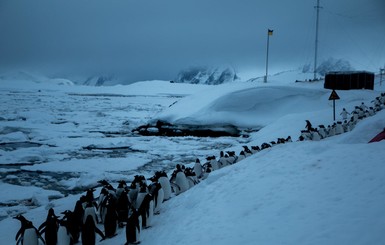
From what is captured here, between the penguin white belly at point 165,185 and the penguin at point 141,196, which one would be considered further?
the penguin white belly at point 165,185

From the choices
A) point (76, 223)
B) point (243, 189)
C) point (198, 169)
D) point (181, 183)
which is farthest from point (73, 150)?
point (243, 189)

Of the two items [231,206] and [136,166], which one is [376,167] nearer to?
[231,206]

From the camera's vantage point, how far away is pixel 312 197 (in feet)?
17.7

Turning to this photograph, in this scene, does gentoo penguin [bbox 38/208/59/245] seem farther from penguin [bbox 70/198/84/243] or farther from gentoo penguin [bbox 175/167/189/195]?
gentoo penguin [bbox 175/167/189/195]

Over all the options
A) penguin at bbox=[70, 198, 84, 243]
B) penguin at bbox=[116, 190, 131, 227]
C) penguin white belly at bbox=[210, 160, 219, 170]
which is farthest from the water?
penguin at bbox=[116, 190, 131, 227]

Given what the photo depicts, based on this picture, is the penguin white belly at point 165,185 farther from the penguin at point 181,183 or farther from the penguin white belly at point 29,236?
the penguin white belly at point 29,236

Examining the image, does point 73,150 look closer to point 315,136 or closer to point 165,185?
point 165,185

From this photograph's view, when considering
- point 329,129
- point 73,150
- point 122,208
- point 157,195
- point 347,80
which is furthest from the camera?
point 347,80

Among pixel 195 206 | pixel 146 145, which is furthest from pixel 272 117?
pixel 195 206

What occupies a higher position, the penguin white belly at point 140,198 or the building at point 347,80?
the building at point 347,80

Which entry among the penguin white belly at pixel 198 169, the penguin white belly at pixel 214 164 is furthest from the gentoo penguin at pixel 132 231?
the penguin white belly at pixel 214 164

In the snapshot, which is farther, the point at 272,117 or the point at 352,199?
the point at 272,117

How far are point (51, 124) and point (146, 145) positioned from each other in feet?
41.2

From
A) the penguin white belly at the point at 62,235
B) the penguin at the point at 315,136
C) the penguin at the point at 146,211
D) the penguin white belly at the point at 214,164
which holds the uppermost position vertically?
the penguin at the point at 315,136
